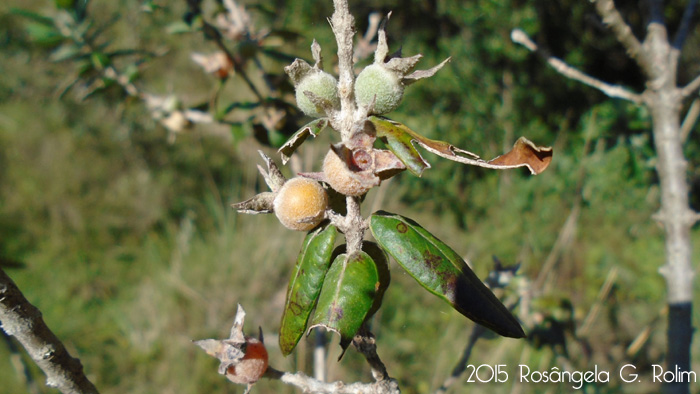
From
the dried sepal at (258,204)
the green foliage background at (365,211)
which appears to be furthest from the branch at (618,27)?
the green foliage background at (365,211)

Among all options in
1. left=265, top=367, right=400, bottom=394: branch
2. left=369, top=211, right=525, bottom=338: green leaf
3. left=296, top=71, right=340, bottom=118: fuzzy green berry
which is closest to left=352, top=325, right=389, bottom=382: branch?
left=265, top=367, right=400, bottom=394: branch

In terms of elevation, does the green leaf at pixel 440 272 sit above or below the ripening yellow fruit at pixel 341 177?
below

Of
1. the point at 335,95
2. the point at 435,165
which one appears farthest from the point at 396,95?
the point at 435,165

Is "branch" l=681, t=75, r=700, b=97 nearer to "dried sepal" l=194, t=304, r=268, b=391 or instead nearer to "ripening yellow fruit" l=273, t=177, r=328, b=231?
"ripening yellow fruit" l=273, t=177, r=328, b=231

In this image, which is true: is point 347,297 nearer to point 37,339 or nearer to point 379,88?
point 379,88

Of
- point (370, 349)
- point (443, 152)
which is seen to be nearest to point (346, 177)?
point (443, 152)

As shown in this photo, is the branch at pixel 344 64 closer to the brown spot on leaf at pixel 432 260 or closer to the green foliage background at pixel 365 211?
the brown spot on leaf at pixel 432 260

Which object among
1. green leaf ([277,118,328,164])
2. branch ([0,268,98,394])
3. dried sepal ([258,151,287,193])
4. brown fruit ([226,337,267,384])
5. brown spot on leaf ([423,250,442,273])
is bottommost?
branch ([0,268,98,394])
